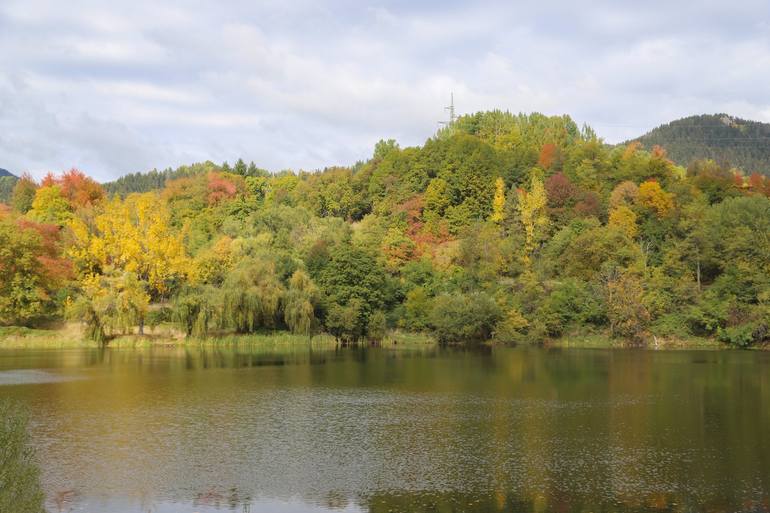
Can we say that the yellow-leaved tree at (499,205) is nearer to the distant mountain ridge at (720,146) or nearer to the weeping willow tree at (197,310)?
the weeping willow tree at (197,310)

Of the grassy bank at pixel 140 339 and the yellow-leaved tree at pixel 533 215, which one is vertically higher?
the yellow-leaved tree at pixel 533 215

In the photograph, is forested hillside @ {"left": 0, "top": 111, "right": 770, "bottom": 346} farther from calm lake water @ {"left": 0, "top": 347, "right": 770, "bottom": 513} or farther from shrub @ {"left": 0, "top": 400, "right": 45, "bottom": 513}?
shrub @ {"left": 0, "top": 400, "right": 45, "bottom": 513}

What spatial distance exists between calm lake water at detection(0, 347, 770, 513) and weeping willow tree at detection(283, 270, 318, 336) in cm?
1376

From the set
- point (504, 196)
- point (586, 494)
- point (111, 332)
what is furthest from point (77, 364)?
point (504, 196)

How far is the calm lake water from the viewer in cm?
1789

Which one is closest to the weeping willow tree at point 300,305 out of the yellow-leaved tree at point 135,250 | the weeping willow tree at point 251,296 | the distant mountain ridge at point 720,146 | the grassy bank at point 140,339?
the weeping willow tree at point 251,296

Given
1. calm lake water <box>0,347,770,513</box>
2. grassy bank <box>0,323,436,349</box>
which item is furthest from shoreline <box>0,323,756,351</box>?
calm lake water <box>0,347,770,513</box>

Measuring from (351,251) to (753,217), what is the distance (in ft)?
128

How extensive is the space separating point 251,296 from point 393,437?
34431mm

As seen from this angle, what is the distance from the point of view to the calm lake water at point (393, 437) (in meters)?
17.9

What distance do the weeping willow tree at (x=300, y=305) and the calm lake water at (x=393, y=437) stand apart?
1376 cm

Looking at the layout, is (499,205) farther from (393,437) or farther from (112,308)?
(393,437)

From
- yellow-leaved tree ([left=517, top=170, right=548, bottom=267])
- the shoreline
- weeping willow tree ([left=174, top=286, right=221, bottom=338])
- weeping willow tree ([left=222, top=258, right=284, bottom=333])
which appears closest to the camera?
weeping willow tree ([left=174, top=286, right=221, bottom=338])

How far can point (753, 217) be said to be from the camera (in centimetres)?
6619
